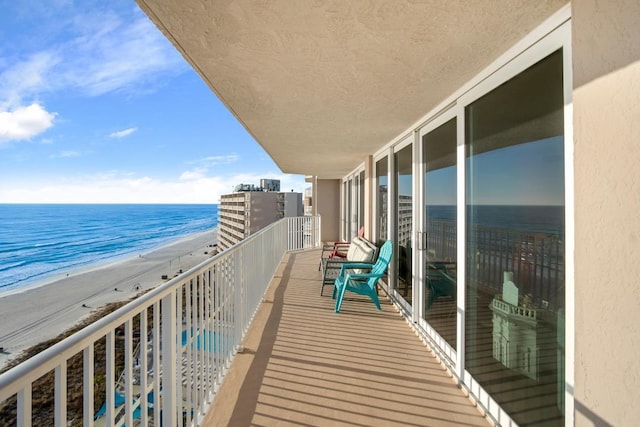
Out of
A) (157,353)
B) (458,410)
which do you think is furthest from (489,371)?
(157,353)

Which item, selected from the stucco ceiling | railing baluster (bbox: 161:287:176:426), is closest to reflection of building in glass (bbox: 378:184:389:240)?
the stucco ceiling

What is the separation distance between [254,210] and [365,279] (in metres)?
41.7

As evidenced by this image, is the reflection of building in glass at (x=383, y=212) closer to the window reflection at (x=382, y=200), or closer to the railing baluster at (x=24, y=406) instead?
the window reflection at (x=382, y=200)

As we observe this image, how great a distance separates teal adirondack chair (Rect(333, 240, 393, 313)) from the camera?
3717mm

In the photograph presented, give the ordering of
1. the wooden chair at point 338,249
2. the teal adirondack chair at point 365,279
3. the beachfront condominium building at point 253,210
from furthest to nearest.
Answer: the beachfront condominium building at point 253,210 < the wooden chair at point 338,249 < the teal adirondack chair at point 365,279

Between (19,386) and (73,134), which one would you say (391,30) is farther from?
(73,134)

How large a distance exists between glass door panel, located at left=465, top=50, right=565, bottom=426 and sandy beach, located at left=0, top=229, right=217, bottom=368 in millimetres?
16151

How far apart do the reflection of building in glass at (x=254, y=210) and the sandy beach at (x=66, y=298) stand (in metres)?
15.5

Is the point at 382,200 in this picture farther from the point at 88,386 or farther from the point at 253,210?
the point at 253,210

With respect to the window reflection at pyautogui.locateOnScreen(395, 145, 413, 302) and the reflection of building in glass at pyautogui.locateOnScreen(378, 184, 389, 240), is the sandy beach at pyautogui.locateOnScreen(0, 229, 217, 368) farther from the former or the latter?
the window reflection at pyautogui.locateOnScreen(395, 145, 413, 302)

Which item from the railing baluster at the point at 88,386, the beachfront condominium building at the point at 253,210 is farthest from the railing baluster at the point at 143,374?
the beachfront condominium building at the point at 253,210

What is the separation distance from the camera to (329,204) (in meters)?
10.2

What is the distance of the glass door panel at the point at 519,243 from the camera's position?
4.71 feet

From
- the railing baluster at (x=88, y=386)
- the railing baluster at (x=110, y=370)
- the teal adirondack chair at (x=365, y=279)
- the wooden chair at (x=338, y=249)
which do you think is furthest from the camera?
the wooden chair at (x=338, y=249)
